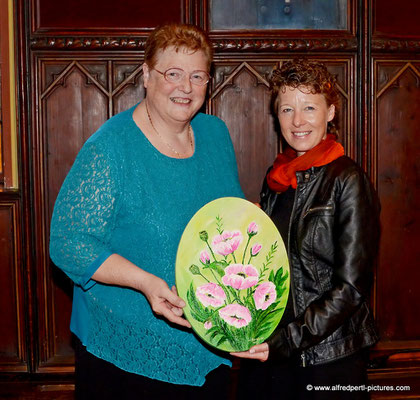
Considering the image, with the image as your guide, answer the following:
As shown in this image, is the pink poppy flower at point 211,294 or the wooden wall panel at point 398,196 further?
the wooden wall panel at point 398,196

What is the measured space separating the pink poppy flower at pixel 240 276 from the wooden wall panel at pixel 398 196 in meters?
1.87

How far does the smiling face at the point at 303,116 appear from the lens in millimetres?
1699

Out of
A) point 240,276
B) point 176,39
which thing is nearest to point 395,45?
point 176,39

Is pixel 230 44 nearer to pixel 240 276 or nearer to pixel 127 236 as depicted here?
pixel 127 236

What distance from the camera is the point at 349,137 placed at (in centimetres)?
308

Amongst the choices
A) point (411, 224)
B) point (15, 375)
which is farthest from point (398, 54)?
point (15, 375)

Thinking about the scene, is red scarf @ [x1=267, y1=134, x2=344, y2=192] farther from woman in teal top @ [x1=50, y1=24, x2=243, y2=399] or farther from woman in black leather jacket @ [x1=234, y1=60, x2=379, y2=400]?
woman in teal top @ [x1=50, y1=24, x2=243, y2=399]

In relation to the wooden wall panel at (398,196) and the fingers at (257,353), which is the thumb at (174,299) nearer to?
the fingers at (257,353)

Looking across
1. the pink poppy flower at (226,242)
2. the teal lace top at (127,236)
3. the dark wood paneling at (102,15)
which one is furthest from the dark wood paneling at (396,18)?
the pink poppy flower at (226,242)

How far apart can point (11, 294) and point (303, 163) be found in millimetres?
2067

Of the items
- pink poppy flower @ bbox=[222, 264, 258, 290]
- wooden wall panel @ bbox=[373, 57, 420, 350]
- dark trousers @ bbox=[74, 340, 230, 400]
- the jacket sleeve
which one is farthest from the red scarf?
wooden wall panel @ bbox=[373, 57, 420, 350]

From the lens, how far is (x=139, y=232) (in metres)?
1.58

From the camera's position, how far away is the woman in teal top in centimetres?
151

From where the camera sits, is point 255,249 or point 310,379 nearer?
point 255,249
